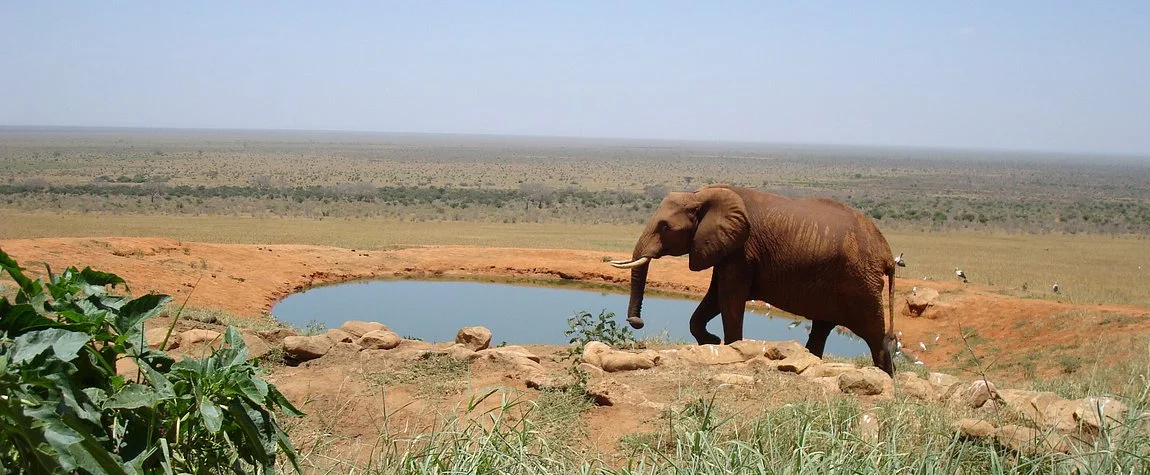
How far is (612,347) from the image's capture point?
28.4 feet

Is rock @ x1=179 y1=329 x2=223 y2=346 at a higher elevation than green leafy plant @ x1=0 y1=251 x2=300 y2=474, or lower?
lower

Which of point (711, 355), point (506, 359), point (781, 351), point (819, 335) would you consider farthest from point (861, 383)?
point (819, 335)

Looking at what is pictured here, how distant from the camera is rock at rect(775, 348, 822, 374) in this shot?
7.11m

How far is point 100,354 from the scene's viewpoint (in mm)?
2627

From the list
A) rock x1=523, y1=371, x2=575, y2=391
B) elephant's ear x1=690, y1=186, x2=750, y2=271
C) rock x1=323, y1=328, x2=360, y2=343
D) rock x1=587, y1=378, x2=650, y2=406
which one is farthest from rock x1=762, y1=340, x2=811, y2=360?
rock x1=323, y1=328, x2=360, y2=343

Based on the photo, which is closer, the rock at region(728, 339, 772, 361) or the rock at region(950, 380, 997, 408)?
the rock at region(950, 380, 997, 408)

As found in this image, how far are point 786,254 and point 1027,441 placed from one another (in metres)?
5.41

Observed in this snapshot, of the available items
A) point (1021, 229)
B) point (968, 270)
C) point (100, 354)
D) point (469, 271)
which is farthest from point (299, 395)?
point (1021, 229)

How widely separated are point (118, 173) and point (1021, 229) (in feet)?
172

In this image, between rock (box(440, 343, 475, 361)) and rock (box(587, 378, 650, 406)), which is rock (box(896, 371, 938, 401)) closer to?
rock (box(587, 378, 650, 406))

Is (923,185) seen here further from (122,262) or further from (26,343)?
(26,343)

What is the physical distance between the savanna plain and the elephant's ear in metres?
1.12

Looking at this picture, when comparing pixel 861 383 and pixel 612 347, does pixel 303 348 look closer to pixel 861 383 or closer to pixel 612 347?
pixel 612 347

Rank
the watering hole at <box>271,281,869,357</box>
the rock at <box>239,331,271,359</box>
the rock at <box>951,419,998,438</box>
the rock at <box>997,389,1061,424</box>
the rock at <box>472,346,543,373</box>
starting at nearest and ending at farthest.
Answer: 1. the rock at <box>951,419,998,438</box>
2. the rock at <box>997,389,1061,424</box>
3. the rock at <box>472,346,543,373</box>
4. the rock at <box>239,331,271,359</box>
5. the watering hole at <box>271,281,869,357</box>
